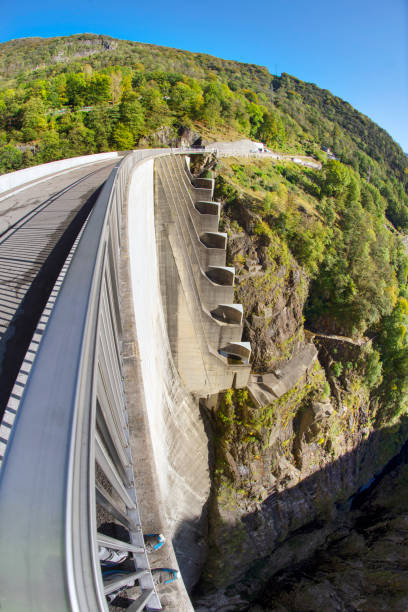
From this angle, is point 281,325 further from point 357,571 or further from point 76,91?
point 76,91

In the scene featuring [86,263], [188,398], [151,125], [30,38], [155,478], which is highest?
[30,38]

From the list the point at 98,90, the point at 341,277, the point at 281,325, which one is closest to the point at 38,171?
the point at 281,325

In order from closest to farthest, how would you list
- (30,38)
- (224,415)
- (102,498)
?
(102,498) < (224,415) < (30,38)

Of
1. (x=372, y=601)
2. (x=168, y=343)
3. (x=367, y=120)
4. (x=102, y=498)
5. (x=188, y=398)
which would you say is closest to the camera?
(x=102, y=498)

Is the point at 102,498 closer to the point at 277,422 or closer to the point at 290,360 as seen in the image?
the point at 277,422

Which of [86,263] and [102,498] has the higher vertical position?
[86,263]

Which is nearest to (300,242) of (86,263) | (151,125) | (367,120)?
(151,125)

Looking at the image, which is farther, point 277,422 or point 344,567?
point 277,422

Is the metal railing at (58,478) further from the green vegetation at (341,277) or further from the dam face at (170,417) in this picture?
the green vegetation at (341,277)

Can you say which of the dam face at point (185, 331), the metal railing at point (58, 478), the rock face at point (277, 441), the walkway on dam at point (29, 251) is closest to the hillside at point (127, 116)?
the dam face at point (185, 331)
